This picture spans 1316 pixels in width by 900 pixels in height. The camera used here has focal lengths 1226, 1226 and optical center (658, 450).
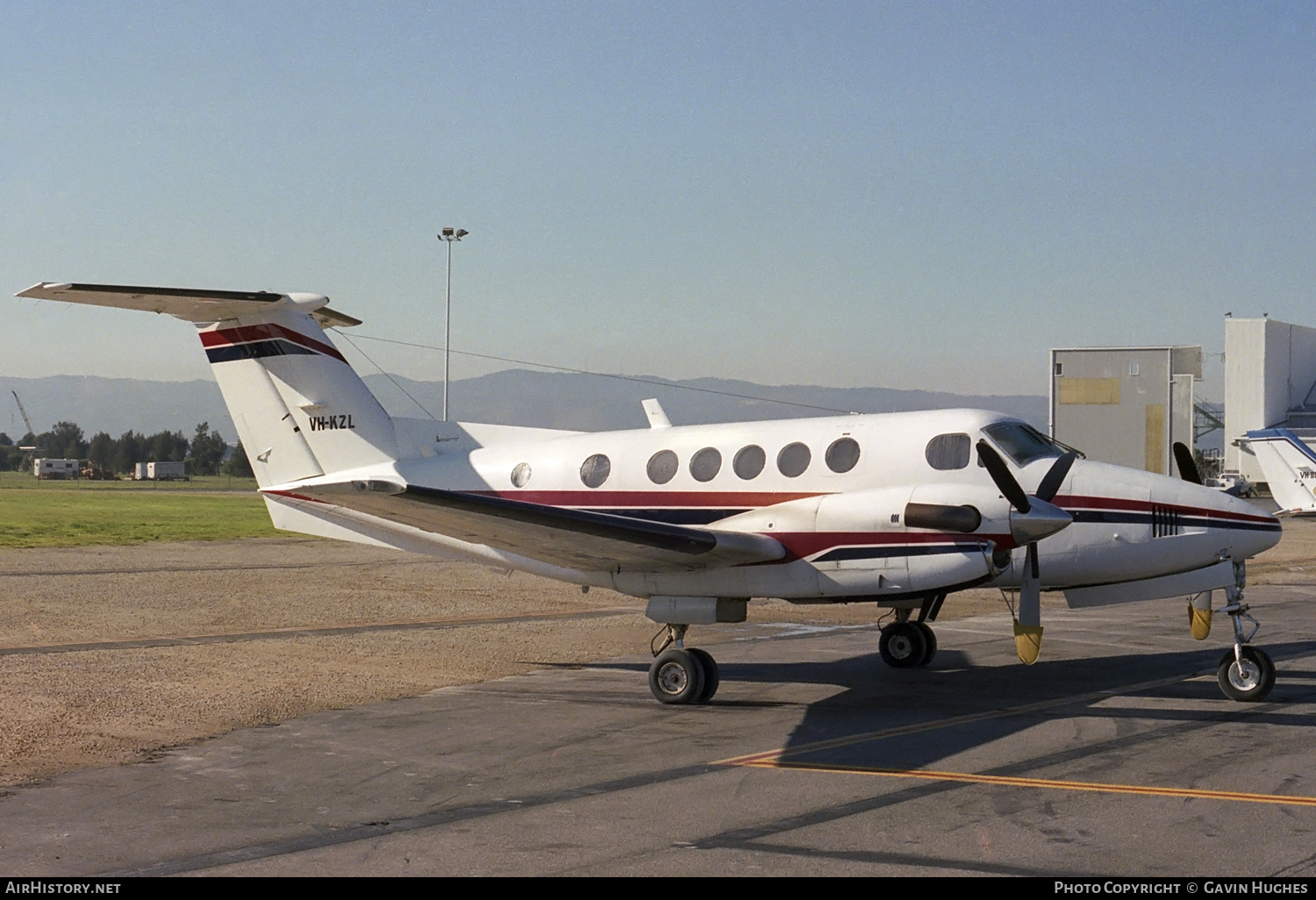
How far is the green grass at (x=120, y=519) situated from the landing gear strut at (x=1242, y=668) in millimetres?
29370

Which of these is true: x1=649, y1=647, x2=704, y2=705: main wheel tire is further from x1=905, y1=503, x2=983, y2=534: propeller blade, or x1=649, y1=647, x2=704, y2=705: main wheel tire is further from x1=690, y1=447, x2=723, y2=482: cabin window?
x1=905, y1=503, x2=983, y2=534: propeller blade

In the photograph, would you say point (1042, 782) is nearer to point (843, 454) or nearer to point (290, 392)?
point (843, 454)

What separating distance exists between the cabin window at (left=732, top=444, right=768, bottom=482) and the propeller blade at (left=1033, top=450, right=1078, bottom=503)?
3098 mm

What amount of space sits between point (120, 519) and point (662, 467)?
45.9 metres

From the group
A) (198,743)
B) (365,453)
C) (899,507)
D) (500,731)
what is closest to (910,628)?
(899,507)

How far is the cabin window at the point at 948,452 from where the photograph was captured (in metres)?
13.4

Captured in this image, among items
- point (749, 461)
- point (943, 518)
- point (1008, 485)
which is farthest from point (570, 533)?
point (1008, 485)

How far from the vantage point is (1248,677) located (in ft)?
42.2

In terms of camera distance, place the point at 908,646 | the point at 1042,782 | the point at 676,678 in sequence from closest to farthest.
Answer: the point at 1042,782 < the point at 676,678 < the point at 908,646

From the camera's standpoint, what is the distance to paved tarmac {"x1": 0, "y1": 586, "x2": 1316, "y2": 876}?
7.39 meters

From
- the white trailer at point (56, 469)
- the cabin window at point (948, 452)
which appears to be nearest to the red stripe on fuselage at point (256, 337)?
the cabin window at point (948, 452)

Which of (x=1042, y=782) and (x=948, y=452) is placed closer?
(x=1042, y=782)

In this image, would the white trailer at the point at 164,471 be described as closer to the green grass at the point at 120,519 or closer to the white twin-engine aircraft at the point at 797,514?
the green grass at the point at 120,519

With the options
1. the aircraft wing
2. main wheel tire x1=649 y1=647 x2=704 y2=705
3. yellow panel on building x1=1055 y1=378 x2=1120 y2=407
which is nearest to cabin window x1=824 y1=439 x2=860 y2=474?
the aircraft wing
